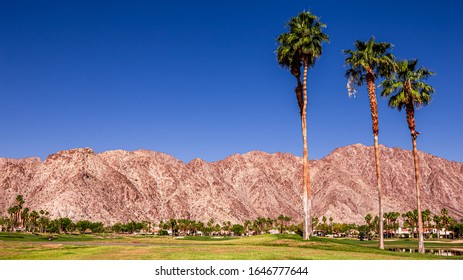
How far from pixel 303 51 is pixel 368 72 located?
6419mm

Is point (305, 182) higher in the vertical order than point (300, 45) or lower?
lower

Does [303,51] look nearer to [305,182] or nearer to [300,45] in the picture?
[300,45]

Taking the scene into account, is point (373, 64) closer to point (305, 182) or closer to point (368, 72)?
point (368, 72)

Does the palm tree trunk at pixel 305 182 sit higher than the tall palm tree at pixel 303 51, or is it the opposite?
the tall palm tree at pixel 303 51

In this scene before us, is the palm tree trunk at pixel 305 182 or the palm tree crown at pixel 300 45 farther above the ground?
the palm tree crown at pixel 300 45

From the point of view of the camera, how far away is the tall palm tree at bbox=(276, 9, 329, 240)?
45.0m

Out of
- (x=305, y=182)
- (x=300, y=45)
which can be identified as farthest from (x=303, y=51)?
(x=305, y=182)

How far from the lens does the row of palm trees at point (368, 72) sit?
4422 cm

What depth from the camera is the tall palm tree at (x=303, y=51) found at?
4503 centimetres

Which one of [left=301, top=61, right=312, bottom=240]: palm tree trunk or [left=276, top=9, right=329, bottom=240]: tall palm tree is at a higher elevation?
[left=276, top=9, right=329, bottom=240]: tall palm tree

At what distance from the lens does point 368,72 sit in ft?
146
